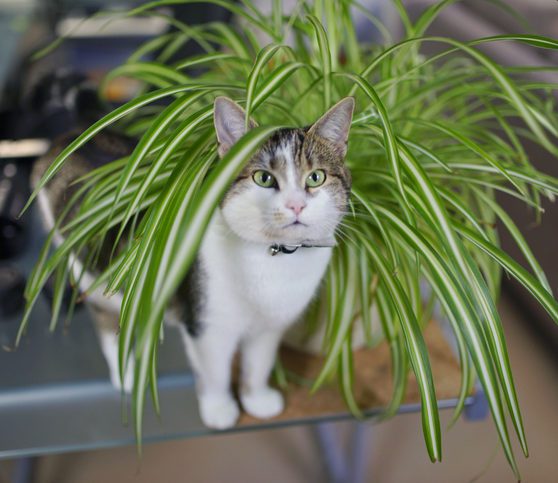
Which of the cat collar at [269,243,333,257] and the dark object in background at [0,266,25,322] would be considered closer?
the cat collar at [269,243,333,257]

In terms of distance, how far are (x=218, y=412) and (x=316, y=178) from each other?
43 centimetres

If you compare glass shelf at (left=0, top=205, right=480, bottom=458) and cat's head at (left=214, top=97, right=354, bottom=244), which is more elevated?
cat's head at (left=214, top=97, right=354, bottom=244)

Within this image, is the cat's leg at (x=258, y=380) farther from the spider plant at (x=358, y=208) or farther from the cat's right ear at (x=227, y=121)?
the cat's right ear at (x=227, y=121)

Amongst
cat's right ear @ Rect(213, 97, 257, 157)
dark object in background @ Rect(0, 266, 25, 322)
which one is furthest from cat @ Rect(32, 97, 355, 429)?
dark object in background @ Rect(0, 266, 25, 322)

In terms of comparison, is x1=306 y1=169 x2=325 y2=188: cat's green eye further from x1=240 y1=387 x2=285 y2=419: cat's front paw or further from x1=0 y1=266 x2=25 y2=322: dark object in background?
x1=0 y1=266 x2=25 y2=322: dark object in background

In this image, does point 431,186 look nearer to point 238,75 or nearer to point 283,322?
point 283,322

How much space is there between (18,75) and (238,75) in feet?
4.22

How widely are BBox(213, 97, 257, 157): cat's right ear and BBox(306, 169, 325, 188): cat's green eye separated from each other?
95 millimetres

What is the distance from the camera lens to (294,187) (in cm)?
64

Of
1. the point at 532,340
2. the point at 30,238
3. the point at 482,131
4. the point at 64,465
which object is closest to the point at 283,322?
the point at 482,131

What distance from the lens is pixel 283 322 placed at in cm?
81

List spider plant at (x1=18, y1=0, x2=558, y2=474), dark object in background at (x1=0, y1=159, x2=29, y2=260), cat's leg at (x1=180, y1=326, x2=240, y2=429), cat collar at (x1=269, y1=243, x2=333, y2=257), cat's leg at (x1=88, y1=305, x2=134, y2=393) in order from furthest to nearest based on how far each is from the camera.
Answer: dark object in background at (x1=0, y1=159, x2=29, y2=260) → cat's leg at (x1=88, y1=305, x2=134, y2=393) → cat's leg at (x1=180, y1=326, x2=240, y2=429) → cat collar at (x1=269, y1=243, x2=333, y2=257) → spider plant at (x1=18, y1=0, x2=558, y2=474)

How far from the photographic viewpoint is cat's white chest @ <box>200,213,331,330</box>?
2.32 ft

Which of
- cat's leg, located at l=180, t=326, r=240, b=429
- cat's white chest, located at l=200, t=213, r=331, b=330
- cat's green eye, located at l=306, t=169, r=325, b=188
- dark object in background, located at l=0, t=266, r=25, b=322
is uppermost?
cat's green eye, located at l=306, t=169, r=325, b=188
